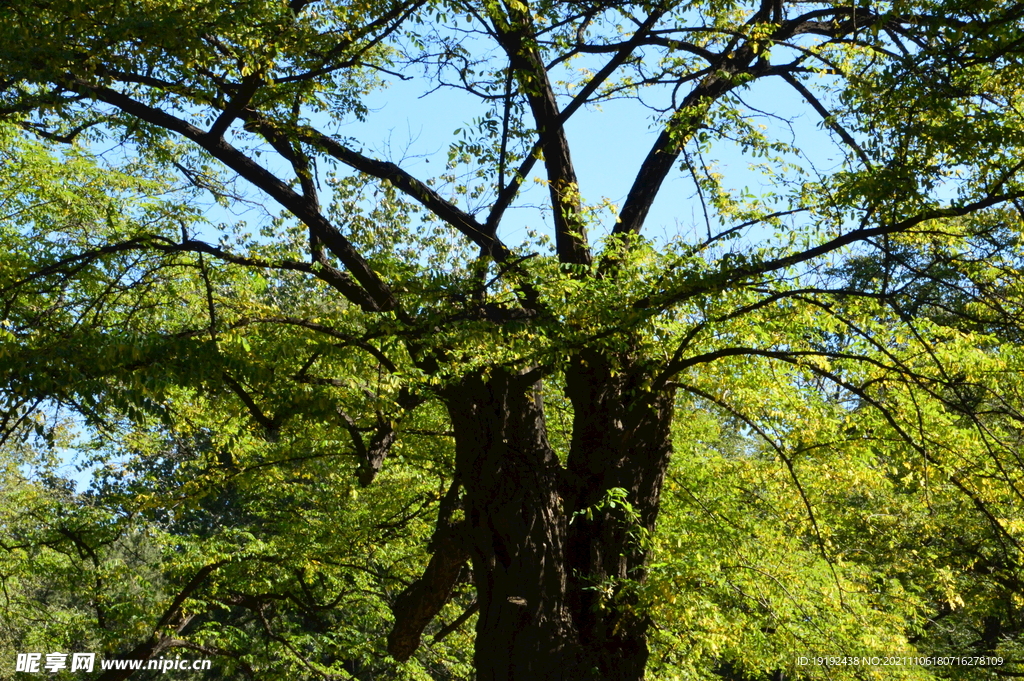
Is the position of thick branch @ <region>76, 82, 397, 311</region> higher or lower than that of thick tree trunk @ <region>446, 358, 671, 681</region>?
higher

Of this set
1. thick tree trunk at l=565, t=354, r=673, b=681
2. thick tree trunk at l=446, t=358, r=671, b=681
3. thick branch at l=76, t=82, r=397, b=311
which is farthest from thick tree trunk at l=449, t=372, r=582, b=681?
thick branch at l=76, t=82, r=397, b=311

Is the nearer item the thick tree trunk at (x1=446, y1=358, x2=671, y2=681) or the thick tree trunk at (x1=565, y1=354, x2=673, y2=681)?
the thick tree trunk at (x1=446, y1=358, x2=671, y2=681)

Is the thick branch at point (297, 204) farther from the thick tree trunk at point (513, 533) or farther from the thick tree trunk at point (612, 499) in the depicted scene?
the thick tree trunk at point (612, 499)

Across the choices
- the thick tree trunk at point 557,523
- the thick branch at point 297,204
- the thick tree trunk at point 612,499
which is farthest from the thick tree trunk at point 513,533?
the thick branch at point 297,204

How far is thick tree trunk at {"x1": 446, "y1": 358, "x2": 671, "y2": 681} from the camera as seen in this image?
5.85 meters

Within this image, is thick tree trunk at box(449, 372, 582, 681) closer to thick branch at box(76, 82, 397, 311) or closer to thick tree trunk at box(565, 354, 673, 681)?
thick tree trunk at box(565, 354, 673, 681)

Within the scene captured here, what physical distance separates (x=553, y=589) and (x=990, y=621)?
525 inches

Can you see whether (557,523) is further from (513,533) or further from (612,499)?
(612,499)

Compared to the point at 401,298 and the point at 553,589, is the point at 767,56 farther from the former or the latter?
the point at 553,589

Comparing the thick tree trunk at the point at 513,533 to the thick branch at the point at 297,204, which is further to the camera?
the thick branch at the point at 297,204

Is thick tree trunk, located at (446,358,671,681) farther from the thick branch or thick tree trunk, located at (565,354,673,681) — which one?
the thick branch

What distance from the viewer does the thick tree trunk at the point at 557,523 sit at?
585 cm

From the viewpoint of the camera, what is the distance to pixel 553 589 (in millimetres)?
5992

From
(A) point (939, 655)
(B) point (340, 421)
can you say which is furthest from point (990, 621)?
(B) point (340, 421)
